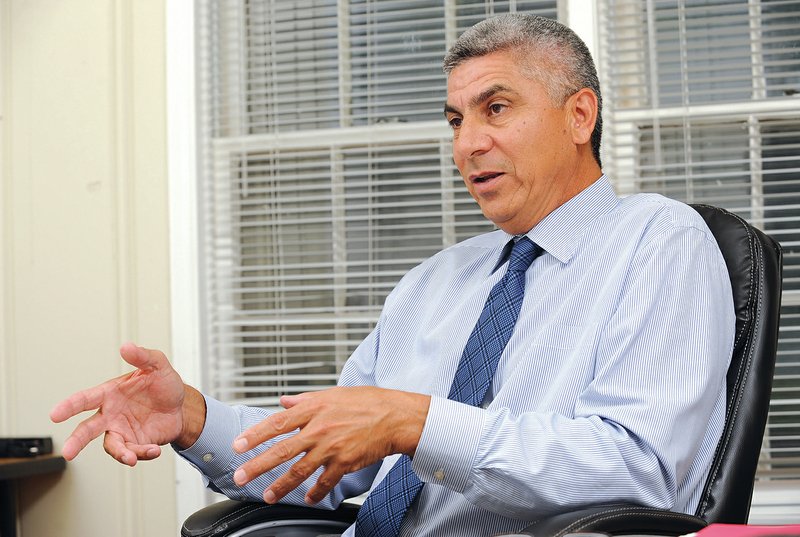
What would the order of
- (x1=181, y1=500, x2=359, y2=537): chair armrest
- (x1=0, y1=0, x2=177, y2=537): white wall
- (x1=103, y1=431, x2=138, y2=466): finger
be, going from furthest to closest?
(x1=0, y1=0, x2=177, y2=537): white wall < (x1=181, y1=500, x2=359, y2=537): chair armrest < (x1=103, y1=431, x2=138, y2=466): finger

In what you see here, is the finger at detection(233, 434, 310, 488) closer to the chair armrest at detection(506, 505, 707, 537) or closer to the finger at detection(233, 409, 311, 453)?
the finger at detection(233, 409, 311, 453)

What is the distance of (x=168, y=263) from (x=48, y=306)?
38cm

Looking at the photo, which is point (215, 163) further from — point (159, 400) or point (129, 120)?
point (159, 400)

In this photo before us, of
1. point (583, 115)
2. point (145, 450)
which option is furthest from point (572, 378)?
point (145, 450)

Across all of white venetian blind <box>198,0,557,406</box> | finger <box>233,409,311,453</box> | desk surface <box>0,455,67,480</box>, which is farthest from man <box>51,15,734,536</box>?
desk surface <box>0,455,67,480</box>

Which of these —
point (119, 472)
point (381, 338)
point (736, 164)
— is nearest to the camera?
point (381, 338)

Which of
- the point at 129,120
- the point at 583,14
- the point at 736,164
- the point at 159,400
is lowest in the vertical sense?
the point at 159,400

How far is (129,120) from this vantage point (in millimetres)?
2564

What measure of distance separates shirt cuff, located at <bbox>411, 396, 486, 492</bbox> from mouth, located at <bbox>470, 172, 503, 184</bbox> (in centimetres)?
55

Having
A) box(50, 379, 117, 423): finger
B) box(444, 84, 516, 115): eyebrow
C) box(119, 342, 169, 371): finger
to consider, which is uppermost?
box(444, 84, 516, 115): eyebrow

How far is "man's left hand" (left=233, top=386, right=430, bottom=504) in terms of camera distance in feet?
3.98

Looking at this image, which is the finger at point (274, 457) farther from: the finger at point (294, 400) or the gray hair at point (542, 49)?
the gray hair at point (542, 49)

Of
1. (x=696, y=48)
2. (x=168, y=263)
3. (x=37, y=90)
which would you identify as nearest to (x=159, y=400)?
(x=168, y=263)

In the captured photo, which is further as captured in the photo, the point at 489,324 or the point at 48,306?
the point at 48,306
